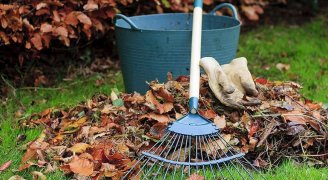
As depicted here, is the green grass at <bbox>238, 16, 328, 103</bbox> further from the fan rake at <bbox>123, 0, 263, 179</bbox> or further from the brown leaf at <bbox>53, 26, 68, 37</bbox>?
the brown leaf at <bbox>53, 26, 68, 37</bbox>

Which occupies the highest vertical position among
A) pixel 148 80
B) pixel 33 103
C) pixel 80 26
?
pixel 80 26

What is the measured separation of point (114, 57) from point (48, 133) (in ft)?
6.98

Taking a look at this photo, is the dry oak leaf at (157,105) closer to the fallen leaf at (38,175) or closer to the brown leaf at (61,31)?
the fallen leaf at (38,175)

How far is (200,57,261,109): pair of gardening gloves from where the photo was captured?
A: 275 centimetres

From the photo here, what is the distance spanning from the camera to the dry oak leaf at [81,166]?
2361 millimetres

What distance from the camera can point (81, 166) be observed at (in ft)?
7.87

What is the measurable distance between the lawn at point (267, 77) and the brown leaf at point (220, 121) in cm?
35

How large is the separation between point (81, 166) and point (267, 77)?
2.25m

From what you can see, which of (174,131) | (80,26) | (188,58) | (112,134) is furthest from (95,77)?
(174,131)

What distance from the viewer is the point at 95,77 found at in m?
4.29

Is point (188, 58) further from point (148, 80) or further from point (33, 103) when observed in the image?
point (33, 103)

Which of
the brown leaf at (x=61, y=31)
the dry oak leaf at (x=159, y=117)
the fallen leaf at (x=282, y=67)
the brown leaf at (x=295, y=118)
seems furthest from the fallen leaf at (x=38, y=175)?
the fallen leaf at (x=282, y=67)

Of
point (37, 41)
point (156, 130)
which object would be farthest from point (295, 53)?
point (156, 130)

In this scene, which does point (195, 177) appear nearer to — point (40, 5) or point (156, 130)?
point (156, 130)
